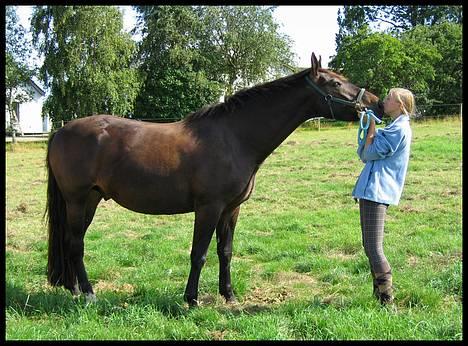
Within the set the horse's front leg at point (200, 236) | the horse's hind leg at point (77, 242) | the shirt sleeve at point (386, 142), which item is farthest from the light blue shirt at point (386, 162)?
the horse's hind leg at point (77, 242)

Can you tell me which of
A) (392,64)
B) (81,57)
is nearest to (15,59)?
(81,57)

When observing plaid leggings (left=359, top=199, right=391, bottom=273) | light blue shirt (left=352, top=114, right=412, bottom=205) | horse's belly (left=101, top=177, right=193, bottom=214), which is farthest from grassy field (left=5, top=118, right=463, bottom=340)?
light blue shirt (left=352, top=114, right=412, bottom=205)

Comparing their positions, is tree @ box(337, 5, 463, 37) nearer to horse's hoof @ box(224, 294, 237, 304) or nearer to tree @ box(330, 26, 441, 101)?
tree @ box(330, 26, 441, 101)

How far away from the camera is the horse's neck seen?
15.1 feet

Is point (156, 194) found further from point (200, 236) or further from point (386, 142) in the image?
point (386, 142)

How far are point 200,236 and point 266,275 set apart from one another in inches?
51.0

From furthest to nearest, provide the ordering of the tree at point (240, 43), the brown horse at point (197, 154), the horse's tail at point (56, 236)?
1. the tree at point (240, 43)
2. the horse's tail at point (56, 236)
3. the brown horse at point (197, 154)

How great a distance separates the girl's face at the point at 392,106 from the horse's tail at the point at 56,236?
341 centimetres

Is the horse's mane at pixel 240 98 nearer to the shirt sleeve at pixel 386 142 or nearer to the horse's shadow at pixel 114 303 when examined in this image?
the shirt sleeve at pixel 386 142

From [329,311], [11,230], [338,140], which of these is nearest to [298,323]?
[329,311]

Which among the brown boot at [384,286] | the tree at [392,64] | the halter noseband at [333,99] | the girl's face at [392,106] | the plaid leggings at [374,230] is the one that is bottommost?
the brown boot at [384,286]

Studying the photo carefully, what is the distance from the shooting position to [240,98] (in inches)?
186

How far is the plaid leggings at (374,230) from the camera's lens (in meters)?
4.16

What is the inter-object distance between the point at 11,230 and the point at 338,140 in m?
14.6
